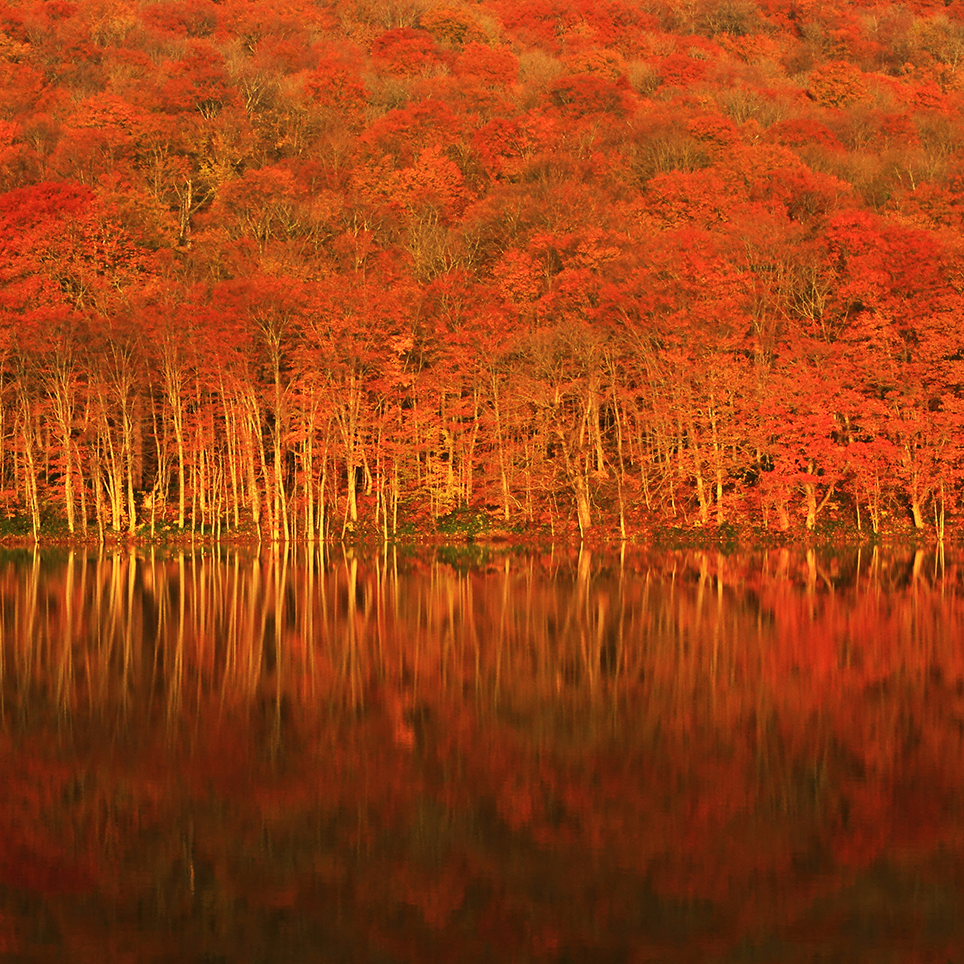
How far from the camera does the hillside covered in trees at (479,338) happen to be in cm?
4603

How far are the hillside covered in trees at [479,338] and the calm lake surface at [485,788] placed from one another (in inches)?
945

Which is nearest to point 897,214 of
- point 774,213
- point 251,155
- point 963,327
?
point 774,213

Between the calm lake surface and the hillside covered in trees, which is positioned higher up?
the hillside covered in trees

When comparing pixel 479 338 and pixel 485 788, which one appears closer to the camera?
pixel 485 788

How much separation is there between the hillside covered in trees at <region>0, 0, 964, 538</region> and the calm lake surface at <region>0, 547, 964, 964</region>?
945 inches

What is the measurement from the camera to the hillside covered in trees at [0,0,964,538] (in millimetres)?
46031

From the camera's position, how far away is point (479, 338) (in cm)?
4869

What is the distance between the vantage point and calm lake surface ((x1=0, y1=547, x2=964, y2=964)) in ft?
26.0

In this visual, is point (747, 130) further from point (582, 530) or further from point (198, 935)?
point (198, 935)

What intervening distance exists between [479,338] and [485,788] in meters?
38.6

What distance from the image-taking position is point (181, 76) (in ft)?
267

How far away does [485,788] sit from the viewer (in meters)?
11.0

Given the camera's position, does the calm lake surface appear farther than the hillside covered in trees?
No

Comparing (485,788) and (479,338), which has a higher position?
(479,338)
